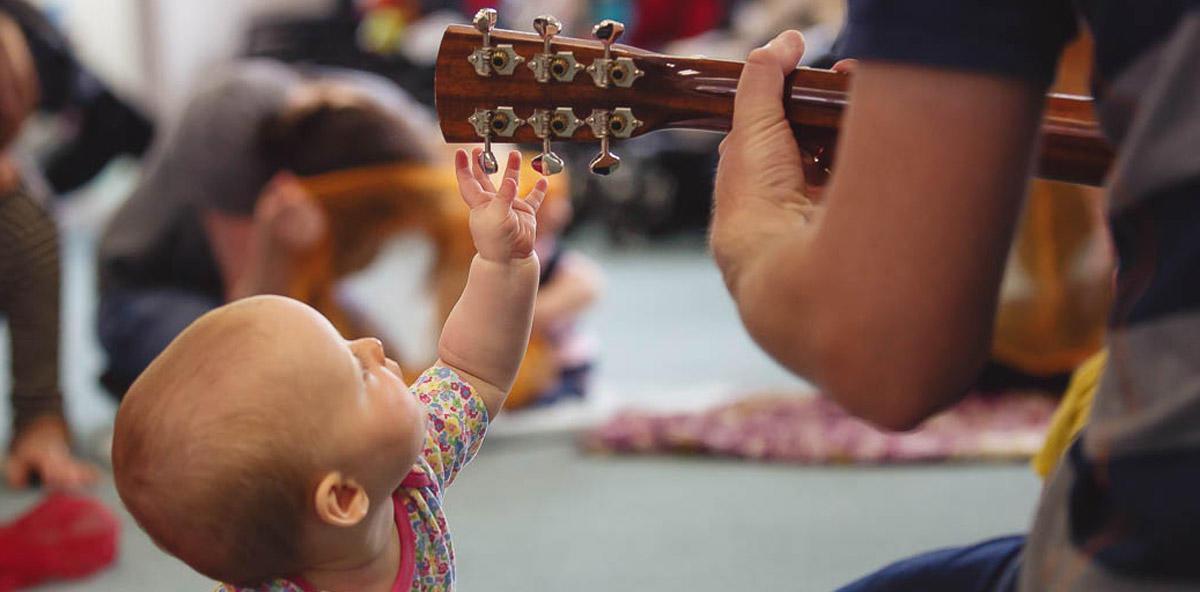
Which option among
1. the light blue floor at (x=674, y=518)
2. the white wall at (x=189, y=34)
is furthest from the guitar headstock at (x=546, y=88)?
the white wall at (x=189, y=34)

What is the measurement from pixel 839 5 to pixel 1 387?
8.29ft

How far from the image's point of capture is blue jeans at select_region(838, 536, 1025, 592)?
0.75m

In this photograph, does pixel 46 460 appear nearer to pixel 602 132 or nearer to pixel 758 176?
pixel 602 132

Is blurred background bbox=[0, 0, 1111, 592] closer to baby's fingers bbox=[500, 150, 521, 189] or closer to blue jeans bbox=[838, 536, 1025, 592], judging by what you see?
baby's fingers bbox=[500, 150, 521, 189]

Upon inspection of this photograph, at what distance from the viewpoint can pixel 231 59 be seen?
15.5 feet

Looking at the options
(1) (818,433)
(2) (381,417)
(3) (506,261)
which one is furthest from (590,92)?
(1) (818,433)

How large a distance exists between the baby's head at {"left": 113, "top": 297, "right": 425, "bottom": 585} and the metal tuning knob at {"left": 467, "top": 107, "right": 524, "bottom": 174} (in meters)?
0.15

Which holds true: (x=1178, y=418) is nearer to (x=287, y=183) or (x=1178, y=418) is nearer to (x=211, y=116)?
(x=287, y=183)

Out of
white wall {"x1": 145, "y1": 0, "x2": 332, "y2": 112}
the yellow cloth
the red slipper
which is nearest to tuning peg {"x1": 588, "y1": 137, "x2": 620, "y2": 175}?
the yellow cloth

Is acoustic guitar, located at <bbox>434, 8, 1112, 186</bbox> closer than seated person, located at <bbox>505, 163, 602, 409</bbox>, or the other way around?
acoustic guitar, located at <bbox>434, 8, 1112, 186</bbox>

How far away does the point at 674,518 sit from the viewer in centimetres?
171

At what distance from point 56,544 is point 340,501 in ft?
2.89

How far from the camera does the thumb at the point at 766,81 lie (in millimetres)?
722

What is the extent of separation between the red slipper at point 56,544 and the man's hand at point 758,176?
1.12m
